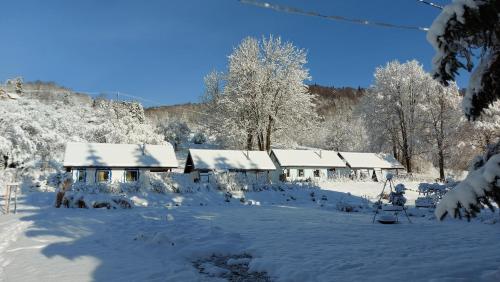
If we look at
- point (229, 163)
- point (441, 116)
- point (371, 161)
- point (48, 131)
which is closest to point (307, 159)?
point (371, 161)

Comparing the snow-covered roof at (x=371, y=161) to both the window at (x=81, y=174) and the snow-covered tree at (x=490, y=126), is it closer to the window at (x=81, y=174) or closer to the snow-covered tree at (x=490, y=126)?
the snow-covered tree at (x=490, y=126)

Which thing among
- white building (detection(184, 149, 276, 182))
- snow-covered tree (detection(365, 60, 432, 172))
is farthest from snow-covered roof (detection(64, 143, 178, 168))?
snow-covered tree (detection(365, 60, 432, 172))

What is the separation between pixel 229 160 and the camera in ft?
131

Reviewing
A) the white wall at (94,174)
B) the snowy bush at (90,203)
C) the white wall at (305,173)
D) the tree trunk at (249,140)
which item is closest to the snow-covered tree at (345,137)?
the white wall at (305,173)

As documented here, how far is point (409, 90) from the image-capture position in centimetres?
4488

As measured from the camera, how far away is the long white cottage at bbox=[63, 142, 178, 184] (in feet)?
117

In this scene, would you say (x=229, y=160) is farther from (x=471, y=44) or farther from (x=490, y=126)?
(x=471, y=44)

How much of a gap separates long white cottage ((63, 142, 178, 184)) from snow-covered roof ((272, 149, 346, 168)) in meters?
12.6

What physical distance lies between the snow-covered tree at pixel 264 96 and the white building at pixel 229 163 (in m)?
3.19

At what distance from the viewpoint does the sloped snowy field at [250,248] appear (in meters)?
6.99

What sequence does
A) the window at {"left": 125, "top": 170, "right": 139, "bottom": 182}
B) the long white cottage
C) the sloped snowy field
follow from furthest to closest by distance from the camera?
the window at {"left": 125, "top": 170, "right": 139, "bottom": 182}
the long white cottage
the sloped snowy field

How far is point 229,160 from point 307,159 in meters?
10.8

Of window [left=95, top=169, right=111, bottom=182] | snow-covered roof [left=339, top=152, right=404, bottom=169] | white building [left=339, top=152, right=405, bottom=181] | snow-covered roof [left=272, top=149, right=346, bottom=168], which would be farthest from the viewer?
snow-covered roof [left=339, top=152, right=404, bottom=169]

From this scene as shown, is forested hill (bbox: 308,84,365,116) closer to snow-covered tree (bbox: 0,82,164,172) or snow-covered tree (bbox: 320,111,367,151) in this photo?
snow-covered tree (bbox: 320,111,367,151)
